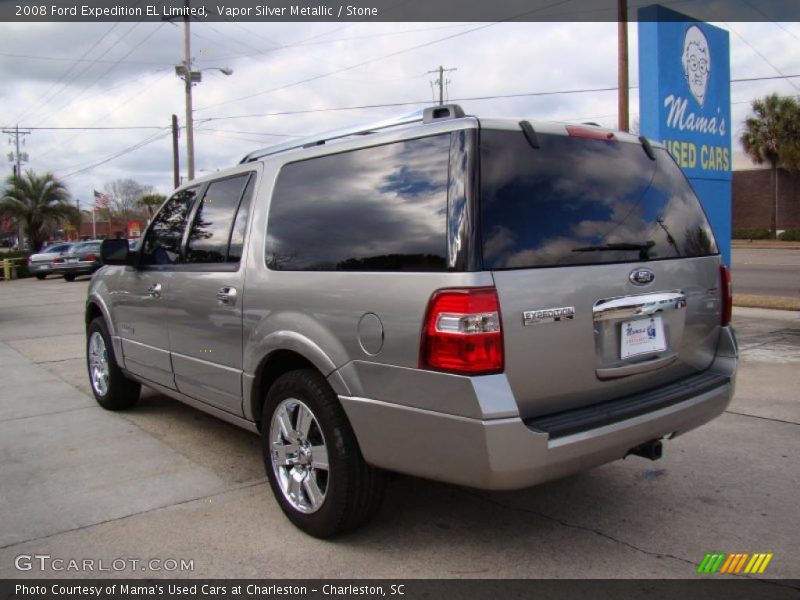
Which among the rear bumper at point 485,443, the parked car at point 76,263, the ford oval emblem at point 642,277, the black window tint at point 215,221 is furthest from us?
the parked car at point 76,263

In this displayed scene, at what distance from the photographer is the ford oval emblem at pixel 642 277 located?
3.12 metres

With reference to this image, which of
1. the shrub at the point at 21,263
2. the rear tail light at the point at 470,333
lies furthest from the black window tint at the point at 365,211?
the shrub at the point at 21,263

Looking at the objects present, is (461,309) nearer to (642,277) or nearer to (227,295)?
(642,277)

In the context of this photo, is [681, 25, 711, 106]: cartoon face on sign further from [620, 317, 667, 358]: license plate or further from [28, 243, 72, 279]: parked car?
[28, 243, 72, 279]: parked car

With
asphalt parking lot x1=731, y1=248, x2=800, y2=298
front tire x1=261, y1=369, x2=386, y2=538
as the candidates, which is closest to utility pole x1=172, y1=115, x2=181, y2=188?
asphalt parking lot x1=731, y1=248, x2=800, y2=298

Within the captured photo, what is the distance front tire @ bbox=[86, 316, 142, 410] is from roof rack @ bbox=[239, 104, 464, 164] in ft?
Result: 7.30

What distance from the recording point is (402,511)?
3711 millimetres

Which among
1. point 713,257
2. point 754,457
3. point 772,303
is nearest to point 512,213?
point 713,257

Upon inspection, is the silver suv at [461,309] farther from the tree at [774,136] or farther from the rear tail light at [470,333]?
the tree at [774,136]

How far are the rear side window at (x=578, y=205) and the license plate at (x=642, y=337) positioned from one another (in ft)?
1.00

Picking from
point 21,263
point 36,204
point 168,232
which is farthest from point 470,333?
point 36,204

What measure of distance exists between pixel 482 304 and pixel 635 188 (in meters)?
1.24

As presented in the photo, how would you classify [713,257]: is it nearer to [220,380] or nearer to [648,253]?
[648,253]
